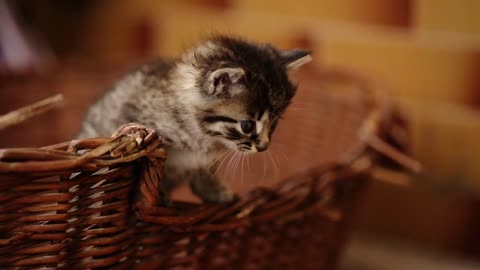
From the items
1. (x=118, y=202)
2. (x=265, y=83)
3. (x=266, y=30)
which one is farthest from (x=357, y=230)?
(x=118, y=202)

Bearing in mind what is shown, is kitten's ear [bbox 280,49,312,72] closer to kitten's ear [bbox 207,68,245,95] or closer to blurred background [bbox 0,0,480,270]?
kitten's ear [bbox 207,68,245,95]

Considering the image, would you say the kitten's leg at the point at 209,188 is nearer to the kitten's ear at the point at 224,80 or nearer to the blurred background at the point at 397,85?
the kitten's ear at the point at 224,80

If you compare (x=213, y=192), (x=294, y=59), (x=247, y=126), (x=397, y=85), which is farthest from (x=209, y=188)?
(x=397, y=85)

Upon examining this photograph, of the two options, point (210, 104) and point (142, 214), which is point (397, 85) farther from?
point (142, 214)

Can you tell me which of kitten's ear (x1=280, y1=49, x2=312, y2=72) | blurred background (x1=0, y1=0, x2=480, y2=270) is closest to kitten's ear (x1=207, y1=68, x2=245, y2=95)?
kitten's ear (x1=280, y1=49, x2=312, y2=72)

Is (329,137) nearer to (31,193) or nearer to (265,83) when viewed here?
(265,83)

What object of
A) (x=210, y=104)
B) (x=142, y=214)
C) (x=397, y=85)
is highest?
(x=210, y=104)
